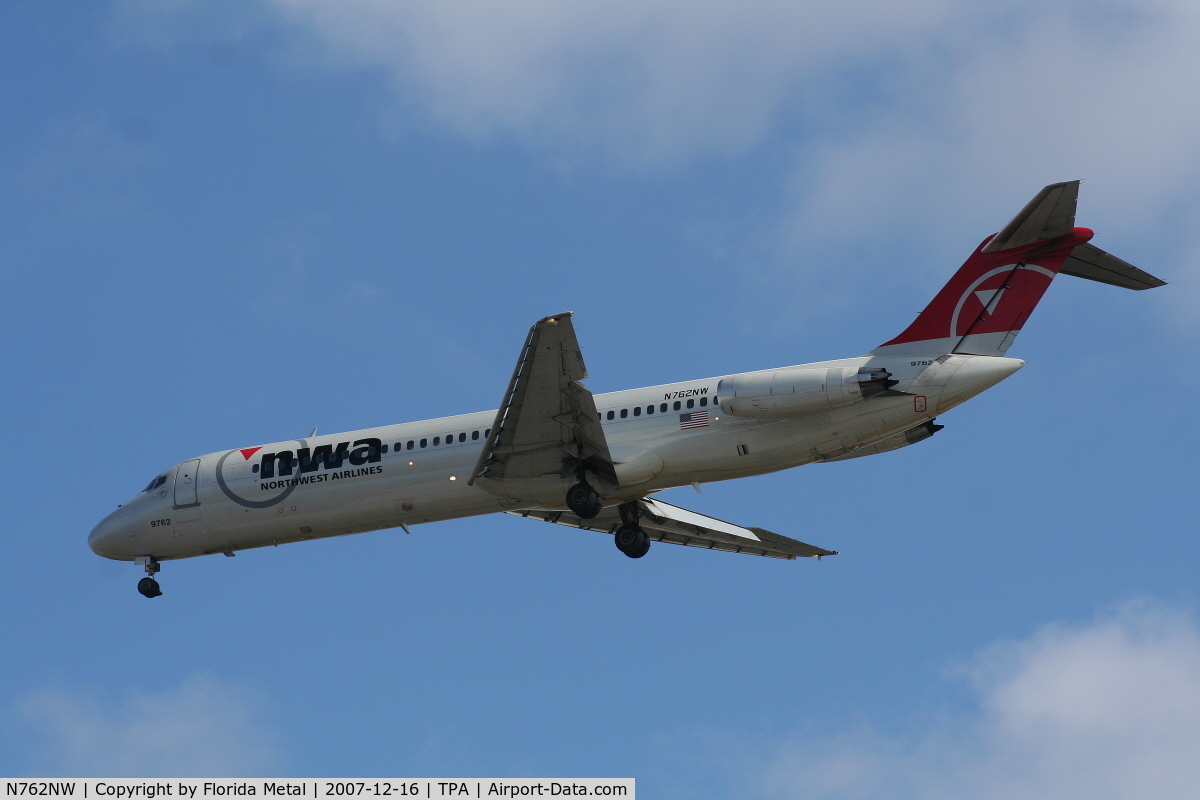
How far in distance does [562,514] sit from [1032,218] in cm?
1287

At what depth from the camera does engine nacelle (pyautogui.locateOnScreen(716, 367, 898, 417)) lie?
91.5 feet

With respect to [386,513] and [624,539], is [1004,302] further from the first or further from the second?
[386,513]

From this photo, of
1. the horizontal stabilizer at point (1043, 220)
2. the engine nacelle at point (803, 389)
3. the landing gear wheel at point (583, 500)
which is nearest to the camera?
the horizontal stabilizer at point (1043, 220)

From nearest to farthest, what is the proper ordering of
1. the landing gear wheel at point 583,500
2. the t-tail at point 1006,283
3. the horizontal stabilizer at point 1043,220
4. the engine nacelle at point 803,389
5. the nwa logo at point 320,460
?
the horizontal stabilizer at point 1043,220, the engine nacelle at point 803,389, the t-tail at point 1006,283, the landing gear wheel at point 583,500, the nwa logo at point 320,460

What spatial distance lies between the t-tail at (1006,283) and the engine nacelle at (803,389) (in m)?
1.34

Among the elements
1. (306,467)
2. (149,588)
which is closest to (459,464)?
(306,467)

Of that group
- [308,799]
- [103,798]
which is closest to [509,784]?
[308,799]

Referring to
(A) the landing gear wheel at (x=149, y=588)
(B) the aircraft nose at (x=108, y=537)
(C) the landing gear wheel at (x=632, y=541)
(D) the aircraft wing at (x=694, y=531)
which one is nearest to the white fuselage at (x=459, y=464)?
(B) the aircraft nose at (x=108, y=537)

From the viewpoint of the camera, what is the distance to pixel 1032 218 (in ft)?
91.8

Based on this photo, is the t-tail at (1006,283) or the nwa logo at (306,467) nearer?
the t-tail at (1006,283)

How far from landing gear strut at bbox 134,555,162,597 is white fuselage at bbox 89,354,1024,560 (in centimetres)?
16

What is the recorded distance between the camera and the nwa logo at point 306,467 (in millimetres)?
31797

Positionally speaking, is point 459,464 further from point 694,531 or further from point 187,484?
point 694,531

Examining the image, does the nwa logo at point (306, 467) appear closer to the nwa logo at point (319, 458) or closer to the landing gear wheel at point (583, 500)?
the nwa logo at point (319, 458)
